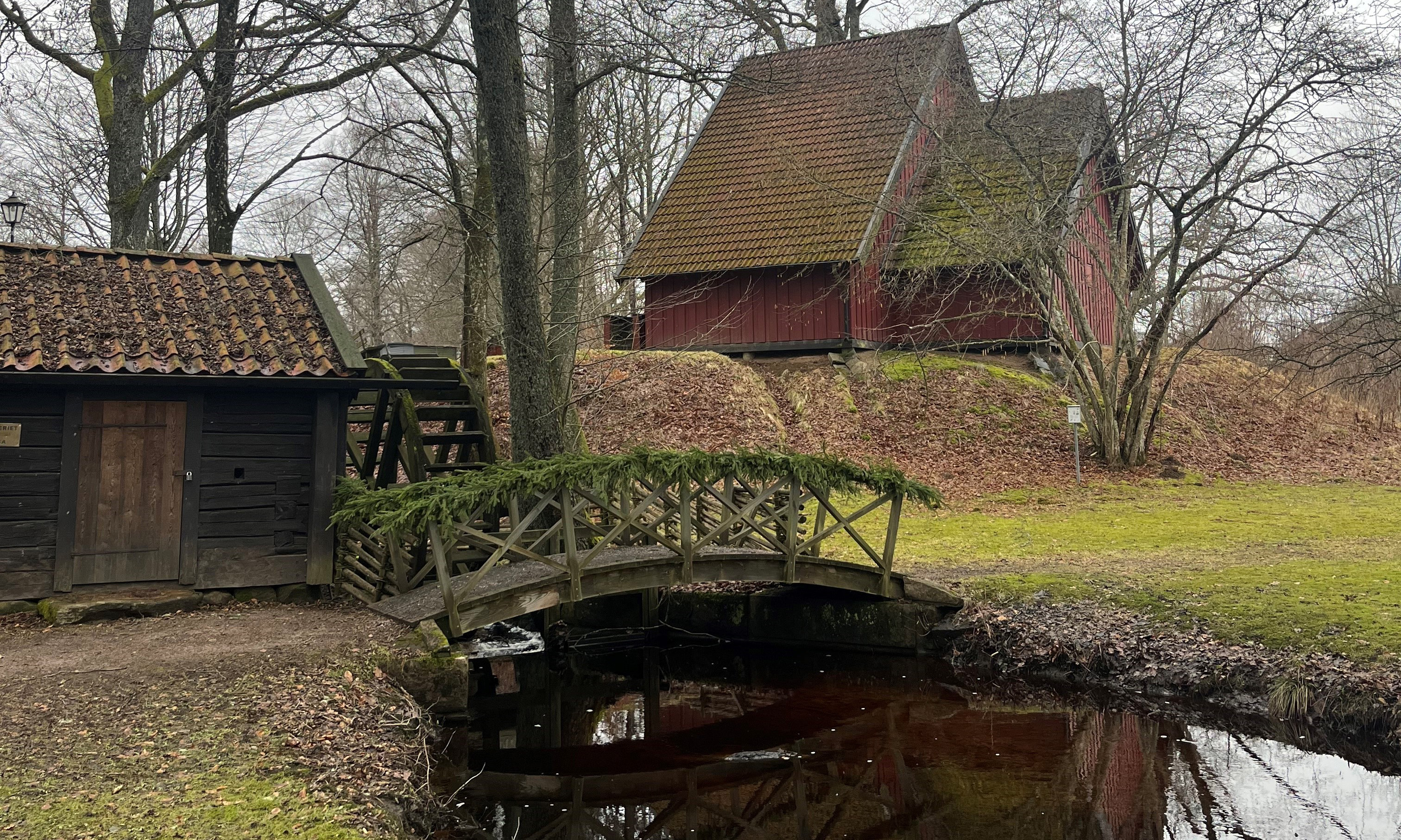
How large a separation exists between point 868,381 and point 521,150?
11972 mm

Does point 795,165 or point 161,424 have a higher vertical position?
point 795,165

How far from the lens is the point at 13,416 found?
1006cm

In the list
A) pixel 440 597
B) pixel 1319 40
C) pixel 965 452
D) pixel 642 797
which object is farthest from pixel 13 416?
pixel 1319 40

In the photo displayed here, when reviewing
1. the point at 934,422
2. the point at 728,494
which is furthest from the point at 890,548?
the point at 934,422

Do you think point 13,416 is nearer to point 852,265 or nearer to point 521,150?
point 521,150

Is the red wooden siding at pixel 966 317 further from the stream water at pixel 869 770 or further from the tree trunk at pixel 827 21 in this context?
the stream water at pixel 869 770

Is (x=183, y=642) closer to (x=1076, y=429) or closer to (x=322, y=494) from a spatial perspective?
(x=322, y=494)

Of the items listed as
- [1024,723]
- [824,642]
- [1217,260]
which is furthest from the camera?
[1217,260]

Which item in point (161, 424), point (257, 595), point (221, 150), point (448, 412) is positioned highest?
point (221, 150)

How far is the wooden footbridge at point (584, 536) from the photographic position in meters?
9.41

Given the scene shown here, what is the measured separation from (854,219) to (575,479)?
47.8ft

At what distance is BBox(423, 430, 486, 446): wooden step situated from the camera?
1221cm

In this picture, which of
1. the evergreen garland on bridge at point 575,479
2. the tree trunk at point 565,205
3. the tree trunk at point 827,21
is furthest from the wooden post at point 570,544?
the tree trunk at point 827,21

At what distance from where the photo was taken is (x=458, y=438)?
1248 centimetres
